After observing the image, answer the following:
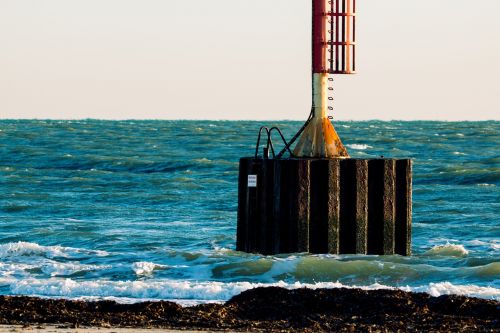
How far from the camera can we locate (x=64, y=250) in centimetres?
1961

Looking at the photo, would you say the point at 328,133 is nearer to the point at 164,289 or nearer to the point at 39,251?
the point at 164,289

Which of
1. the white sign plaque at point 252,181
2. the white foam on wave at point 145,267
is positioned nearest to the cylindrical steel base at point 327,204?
the white sign plaque at point 252,181

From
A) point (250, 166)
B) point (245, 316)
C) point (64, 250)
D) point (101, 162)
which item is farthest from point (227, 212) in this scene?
point (101, 162)

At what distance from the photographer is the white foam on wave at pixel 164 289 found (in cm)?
1466

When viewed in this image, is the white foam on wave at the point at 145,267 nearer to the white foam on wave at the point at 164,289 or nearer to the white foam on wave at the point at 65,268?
the white foam on wave at the point at 65,268

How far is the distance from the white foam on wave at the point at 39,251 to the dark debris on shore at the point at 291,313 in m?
6.14

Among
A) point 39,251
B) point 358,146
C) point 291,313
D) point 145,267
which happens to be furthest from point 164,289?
point 358,146

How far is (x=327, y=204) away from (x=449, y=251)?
155 inches

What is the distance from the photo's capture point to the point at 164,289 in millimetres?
15008

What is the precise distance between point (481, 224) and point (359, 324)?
1309cm

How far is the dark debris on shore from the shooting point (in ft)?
37.3

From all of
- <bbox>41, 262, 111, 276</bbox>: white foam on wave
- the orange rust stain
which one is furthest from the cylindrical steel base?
<bbox>41, 262, 111, 276</bbox>: white foam on wave

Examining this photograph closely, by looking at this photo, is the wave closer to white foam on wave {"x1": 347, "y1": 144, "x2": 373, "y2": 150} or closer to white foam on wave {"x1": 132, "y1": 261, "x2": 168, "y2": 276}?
white foam on wave {"x1": 132, "y1": 261, "x2": 168, "y2": 276}

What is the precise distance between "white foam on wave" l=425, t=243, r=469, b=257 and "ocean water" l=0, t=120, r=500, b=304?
25mm
